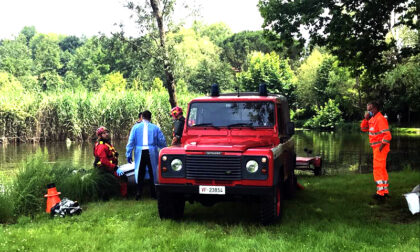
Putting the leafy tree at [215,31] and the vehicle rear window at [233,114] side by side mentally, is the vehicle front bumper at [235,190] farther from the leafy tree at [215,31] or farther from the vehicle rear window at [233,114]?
the leafy tree at [215,31]

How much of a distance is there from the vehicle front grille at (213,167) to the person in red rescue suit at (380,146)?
381 cm

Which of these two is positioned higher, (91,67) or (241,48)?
(241,48)

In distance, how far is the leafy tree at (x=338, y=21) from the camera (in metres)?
11.9

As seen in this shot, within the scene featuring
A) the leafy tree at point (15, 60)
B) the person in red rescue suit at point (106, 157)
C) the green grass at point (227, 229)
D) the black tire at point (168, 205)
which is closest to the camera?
the green grass at point (227, 229)

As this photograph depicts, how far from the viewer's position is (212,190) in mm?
7059

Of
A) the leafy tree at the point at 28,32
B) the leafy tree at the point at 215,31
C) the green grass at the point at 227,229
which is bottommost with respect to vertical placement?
the green grass at the point at 227,229

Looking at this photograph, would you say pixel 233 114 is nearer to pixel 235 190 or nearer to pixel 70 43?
pixel 235 190

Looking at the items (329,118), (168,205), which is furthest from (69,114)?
(329,118)

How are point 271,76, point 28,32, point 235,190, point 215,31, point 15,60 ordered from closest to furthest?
1. point 235,190
2. point 271,76
3. point 15,60
4. point 215,31
5. point 28,32

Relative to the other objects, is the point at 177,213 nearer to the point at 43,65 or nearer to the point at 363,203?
the point at 363,203

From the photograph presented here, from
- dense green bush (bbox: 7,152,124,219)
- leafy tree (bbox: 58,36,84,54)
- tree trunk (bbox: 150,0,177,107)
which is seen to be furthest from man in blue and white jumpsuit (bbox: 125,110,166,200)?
leafy tree (bbox: 58,36,84,54)

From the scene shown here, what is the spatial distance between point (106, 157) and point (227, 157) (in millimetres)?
4011

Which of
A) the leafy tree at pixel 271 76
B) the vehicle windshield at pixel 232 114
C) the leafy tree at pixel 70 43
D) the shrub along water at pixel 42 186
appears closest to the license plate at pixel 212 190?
the vehicle windshield at pixel 232 114

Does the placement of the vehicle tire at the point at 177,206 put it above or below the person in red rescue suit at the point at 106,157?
below
